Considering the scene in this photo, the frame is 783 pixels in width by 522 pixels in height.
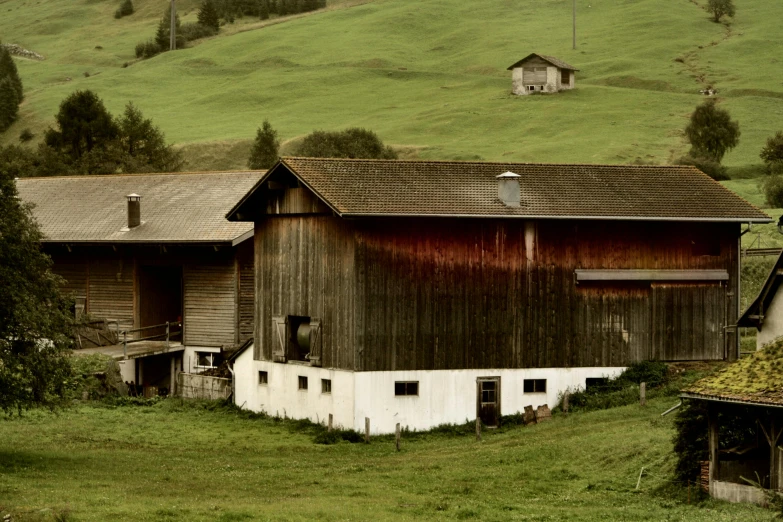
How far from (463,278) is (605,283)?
16.5 ft


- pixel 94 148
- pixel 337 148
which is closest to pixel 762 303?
pixel 337 148

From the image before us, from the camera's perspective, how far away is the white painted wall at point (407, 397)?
4088 centimetres

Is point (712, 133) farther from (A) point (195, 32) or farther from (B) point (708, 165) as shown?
(A) point (195, 32)

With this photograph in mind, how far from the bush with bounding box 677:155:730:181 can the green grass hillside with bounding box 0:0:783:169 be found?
4706 mm

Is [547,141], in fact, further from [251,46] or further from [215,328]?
[251,46]

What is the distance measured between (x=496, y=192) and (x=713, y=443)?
54.9ft

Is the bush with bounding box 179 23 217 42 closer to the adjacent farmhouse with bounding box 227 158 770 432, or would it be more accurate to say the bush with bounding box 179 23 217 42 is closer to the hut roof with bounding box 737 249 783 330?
the adjacent farmhouse with bounding box 227 158 770 432

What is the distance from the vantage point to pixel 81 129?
102 metres

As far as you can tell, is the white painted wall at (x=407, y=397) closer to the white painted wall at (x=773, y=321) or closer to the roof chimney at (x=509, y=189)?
the roof chimney at (x=509, y=189)

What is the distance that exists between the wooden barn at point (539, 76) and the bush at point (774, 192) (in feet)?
152

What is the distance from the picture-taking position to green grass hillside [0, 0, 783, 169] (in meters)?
108

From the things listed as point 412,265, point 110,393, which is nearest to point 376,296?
point 412,265

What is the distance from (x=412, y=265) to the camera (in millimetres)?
41750

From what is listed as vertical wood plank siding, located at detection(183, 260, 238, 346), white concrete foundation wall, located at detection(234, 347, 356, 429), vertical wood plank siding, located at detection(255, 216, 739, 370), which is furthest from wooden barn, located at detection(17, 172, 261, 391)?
vertical wood plank siding, located at detection(255, 216, 739, 370)
